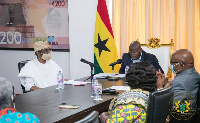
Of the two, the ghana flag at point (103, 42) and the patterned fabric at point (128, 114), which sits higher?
the ghana flag at point (103, 42)

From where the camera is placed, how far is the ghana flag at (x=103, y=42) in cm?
589

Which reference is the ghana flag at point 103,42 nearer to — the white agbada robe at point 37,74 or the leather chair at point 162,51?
the leather chair at point 162,51

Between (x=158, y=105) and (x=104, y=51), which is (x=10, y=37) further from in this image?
(x=158, y=105)

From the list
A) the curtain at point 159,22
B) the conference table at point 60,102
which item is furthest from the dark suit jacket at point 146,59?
the conference table at point 60,102

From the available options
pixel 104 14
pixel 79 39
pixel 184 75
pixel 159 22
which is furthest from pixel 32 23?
pixel 184 75

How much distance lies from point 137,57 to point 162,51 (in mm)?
625

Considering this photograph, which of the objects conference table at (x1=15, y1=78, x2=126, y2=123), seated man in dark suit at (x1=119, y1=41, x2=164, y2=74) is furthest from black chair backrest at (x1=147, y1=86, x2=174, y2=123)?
seated man in dark suit at (x1=119, y1=41, x2=164, y2=74)

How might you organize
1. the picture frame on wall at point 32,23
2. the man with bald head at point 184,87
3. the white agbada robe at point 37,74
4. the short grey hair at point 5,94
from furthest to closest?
1. the picture frame on wall at point 32,23
2. the white agbada robe at point 37,74
3. the man with bald head at point 184,87
4. the short grey hair at point 5,94

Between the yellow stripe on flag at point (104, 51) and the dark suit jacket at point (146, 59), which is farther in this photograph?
the yellow stripe on flag at point (104, 51)

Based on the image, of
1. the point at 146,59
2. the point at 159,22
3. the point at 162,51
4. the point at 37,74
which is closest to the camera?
the point at 37,74

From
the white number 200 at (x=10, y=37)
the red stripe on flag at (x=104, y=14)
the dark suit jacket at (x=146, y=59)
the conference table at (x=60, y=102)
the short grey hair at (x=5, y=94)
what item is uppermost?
the red stripe on flag at (x=104, y=14)

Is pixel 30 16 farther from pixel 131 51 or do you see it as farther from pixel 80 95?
pixel 80 95

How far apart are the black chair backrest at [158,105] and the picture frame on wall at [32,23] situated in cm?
450

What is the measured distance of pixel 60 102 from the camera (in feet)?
9.50
